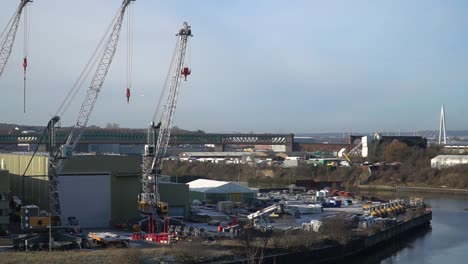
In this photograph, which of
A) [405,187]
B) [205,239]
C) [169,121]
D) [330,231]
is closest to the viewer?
[205,239]

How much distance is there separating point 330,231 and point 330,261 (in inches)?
37.1

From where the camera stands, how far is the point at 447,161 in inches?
1460

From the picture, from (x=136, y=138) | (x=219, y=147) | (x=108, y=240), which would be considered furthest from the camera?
(x=219, y=147)

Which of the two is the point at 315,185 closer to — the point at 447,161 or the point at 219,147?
the point at 447,161

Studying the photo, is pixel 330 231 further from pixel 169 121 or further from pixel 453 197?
pixel 453 197

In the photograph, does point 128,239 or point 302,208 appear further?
point 302,208

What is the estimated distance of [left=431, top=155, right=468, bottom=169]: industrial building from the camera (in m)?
36.5

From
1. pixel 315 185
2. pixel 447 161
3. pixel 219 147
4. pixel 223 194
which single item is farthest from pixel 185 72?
pixel 219 147

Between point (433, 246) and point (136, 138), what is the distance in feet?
91.9

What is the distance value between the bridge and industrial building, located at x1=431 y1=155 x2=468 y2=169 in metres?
14.3

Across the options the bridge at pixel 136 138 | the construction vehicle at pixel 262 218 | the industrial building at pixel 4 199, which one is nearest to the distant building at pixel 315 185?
the bridge at pixel 136 138

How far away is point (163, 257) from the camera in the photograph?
1114cm

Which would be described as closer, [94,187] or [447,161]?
[94,187]

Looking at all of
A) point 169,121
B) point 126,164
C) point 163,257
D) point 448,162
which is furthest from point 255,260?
point 448,162
